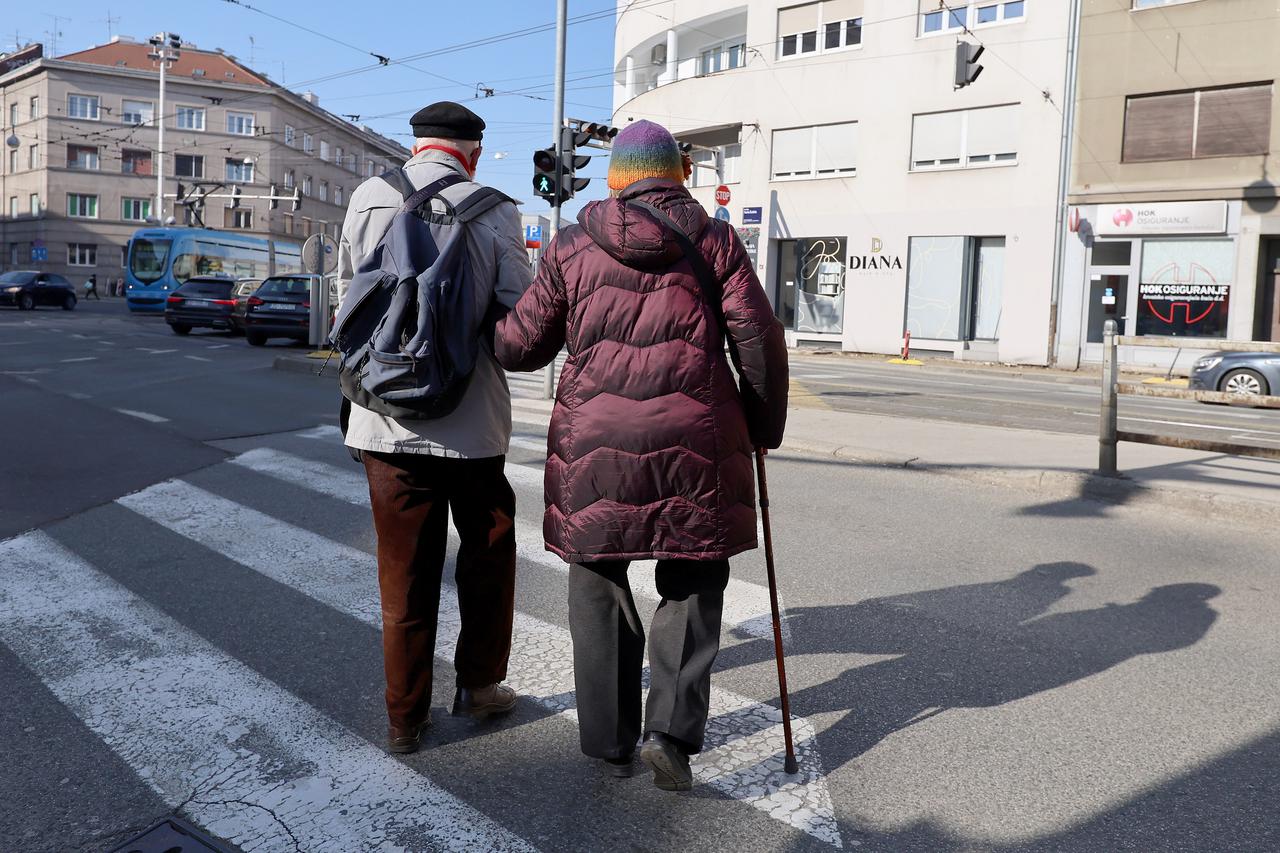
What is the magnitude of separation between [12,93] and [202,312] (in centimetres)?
5029

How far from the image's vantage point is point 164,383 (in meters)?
14.9

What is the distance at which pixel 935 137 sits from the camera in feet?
94.7

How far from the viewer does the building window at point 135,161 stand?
6531cm

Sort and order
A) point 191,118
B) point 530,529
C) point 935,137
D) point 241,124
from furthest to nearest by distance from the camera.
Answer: point 241,124 → point 191,118 → point 935,137 → point 530,529

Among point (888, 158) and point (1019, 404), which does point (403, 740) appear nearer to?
point (1019, 404)

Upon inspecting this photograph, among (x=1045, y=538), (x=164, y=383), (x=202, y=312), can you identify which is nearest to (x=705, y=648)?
(x=1045, y=538)

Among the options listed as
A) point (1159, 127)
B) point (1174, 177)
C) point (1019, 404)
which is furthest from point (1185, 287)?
point (1019, 404)

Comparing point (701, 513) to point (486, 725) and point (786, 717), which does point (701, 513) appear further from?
point (486, 725)

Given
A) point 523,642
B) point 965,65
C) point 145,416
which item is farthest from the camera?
point 965,65

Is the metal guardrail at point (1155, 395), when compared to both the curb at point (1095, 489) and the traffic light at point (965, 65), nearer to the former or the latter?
the curb at point (1095, 489)

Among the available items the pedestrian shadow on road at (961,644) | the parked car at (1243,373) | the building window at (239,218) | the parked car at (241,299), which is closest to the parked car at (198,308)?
the parked car at (241,299)

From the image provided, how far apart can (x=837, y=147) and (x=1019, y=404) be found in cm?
1757

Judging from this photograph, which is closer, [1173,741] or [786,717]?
[786,717]

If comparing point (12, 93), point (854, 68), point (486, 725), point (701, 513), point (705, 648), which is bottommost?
point (486, 725)
